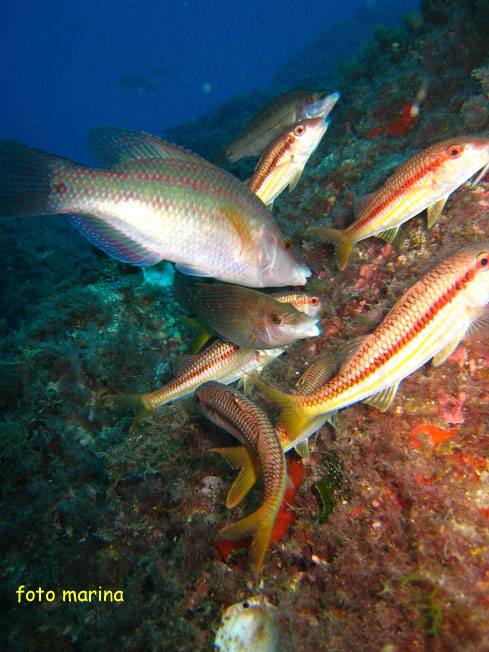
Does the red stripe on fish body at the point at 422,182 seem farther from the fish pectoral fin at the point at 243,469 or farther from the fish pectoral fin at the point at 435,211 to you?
the fish pectoral fin at the point at 243,469

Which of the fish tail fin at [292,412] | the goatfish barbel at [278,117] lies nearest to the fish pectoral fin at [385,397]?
the fish tail fin at [292,412]

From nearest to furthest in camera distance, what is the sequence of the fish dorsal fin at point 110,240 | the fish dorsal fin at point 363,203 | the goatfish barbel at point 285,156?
the fish dorsal fin at point 110,240, the fish dorsal fin at point 363,203, the goatfish barbel at point 285,156

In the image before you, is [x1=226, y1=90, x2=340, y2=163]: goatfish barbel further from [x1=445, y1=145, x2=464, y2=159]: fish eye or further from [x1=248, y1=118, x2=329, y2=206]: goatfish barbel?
[x1=445, y1=145, x2=464, y2=159]: fish eye

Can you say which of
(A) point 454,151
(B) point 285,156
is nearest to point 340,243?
(A) point 454,151

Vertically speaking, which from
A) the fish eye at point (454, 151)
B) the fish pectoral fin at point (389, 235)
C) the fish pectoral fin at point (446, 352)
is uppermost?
the fish eye at point (454, 151)

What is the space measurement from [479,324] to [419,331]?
1.45ft

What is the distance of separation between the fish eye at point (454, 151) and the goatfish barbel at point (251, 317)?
180cm

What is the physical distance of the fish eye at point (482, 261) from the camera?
228cm

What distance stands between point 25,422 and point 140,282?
101 inches

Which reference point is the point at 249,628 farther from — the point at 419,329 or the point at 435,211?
the point at 435,211

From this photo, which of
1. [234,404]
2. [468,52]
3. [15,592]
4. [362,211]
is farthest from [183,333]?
[468,52]

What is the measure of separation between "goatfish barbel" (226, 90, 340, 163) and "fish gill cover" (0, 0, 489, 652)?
3.10 ft

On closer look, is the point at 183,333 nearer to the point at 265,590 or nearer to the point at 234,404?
the point at 234,404

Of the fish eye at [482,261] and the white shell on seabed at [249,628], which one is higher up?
the fish eye at [482,261]
